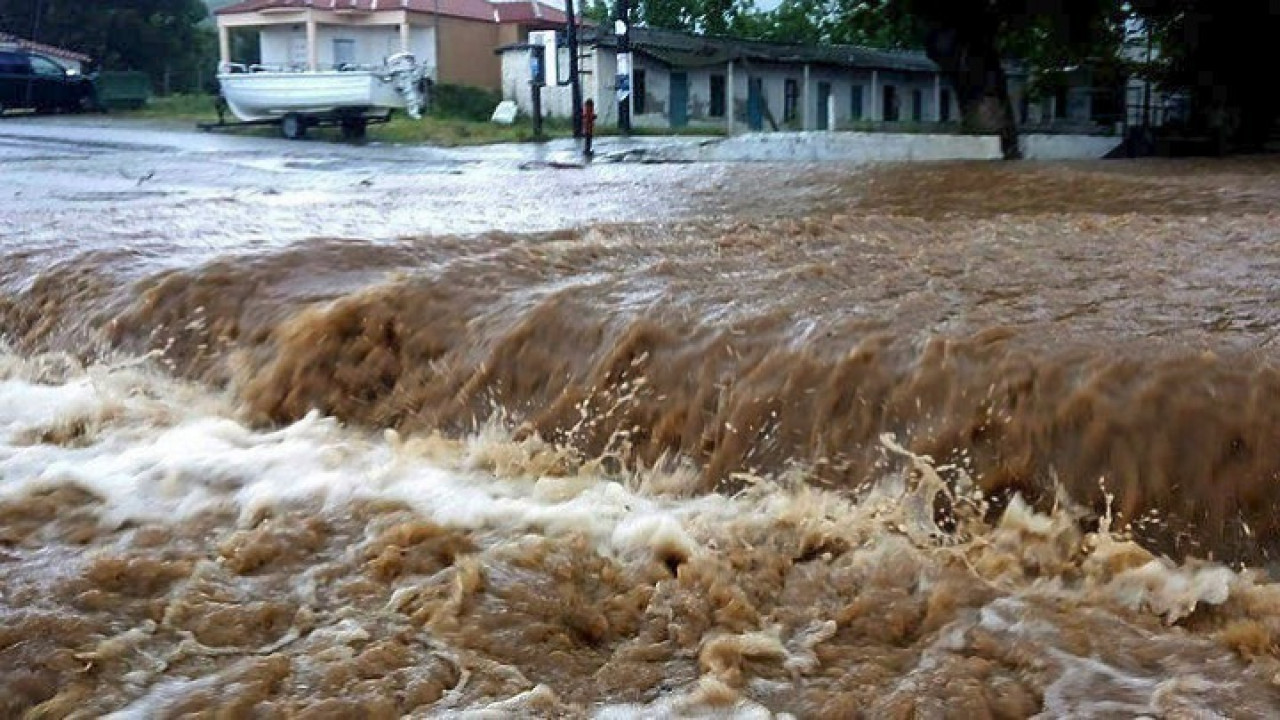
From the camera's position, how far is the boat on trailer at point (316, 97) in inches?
939

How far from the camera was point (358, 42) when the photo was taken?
3450 centimetres

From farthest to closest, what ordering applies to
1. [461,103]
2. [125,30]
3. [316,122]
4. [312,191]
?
1. [125,30]
2. [461,103]
3. [316,122]
4. [312,191]

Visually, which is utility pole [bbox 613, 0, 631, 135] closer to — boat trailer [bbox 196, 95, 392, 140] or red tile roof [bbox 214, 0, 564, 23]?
boat trailer [bbox 196, 95, 392, 140]

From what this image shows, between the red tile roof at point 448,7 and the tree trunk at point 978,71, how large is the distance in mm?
19152

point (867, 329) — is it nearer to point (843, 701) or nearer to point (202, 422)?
point (843, 701)

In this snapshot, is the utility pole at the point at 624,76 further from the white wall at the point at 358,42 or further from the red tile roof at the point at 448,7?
the white wall at the point at 358,42

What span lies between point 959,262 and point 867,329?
138 centimetres

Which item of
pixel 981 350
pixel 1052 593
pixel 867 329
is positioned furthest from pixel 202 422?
pixel 1052 593

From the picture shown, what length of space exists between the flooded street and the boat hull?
61.0ft

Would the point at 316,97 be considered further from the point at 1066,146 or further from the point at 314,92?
the point at 1066,146

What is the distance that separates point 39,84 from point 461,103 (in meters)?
9.03

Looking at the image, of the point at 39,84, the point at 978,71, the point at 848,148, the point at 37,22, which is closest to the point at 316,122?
the point at 39,84

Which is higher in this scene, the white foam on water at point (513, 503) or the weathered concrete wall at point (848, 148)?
the weathered concrete wall at point (848, 148)

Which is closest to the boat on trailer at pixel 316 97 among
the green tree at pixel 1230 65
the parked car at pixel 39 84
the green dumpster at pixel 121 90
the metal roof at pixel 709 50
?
the parked car at pixel 39 84
